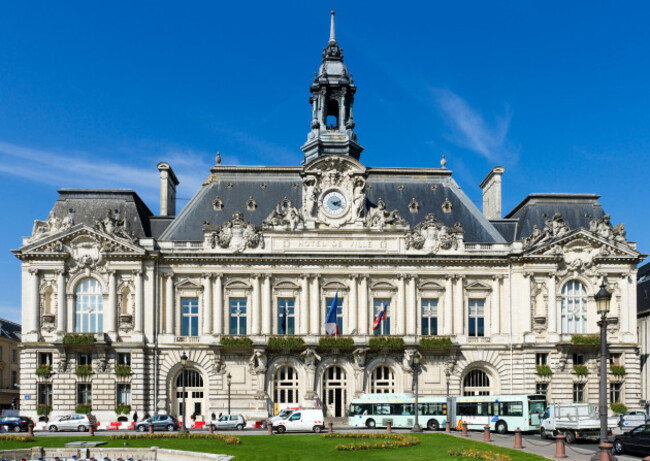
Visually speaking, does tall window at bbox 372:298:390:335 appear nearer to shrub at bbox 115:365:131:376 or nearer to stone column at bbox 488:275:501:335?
stone column at bbox 488:275:501:335

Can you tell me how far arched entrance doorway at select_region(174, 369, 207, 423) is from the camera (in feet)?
221

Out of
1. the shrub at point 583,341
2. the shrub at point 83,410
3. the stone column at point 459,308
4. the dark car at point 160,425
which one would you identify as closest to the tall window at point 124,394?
the shrub at point 83,410

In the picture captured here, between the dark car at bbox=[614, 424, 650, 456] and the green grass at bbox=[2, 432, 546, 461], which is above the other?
the dark car at bbox=[614, 424, 650, 456]

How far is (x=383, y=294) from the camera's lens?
6900cm

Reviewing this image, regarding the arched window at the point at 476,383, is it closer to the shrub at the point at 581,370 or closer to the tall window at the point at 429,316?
the tall window at the point at 429,316

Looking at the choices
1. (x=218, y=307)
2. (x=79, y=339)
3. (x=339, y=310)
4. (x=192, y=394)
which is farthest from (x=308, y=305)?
(x=79, y=339)

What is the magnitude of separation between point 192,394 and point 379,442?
28.3 meters

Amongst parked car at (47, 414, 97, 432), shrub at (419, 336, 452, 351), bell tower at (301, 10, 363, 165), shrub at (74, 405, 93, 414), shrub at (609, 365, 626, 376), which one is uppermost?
bell tower at (301, 10, 363, 165)

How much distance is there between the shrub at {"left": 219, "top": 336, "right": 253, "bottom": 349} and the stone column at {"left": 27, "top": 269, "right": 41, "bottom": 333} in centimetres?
1545

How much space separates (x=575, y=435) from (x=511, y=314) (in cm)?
2335

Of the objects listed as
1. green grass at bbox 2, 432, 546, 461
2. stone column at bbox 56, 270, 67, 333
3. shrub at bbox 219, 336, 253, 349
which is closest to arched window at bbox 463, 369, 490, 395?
shrub at bbox 219, 336, 253, 349

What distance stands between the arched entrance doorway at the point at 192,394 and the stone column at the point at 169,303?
13.0ft

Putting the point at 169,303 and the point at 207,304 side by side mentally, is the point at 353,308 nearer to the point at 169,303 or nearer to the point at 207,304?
the point at 207,304

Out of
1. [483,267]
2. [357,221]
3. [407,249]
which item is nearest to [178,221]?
[357,221]
